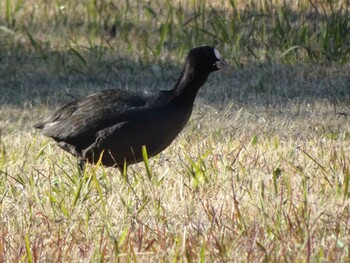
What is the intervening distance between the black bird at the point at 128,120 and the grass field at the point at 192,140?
0.46 feet

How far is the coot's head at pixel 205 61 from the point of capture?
6391mm

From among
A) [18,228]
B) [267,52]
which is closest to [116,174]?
[18,228]

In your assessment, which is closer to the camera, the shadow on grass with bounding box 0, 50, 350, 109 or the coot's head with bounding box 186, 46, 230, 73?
the coot's head with bounding box 186, 46, 230, 73

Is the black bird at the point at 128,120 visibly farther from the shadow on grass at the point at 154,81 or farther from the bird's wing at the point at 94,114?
the shadow on grass at the point at 154,81

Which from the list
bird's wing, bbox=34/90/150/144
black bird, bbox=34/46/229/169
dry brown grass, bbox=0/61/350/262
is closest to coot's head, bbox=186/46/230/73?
black bird, bbox=34/46/229/169

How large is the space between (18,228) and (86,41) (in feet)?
17.0

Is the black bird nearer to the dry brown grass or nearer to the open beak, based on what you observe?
the open beak

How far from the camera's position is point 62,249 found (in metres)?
4.61

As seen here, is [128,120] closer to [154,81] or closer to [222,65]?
[222,65]

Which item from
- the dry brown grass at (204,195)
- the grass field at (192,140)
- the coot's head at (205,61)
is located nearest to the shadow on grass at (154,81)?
the grass field at (192,140)

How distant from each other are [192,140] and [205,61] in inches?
32.0

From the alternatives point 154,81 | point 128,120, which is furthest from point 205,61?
point 154,81

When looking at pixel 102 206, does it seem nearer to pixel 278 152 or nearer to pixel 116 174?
pixel 116 174

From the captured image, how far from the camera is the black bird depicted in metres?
5.99
